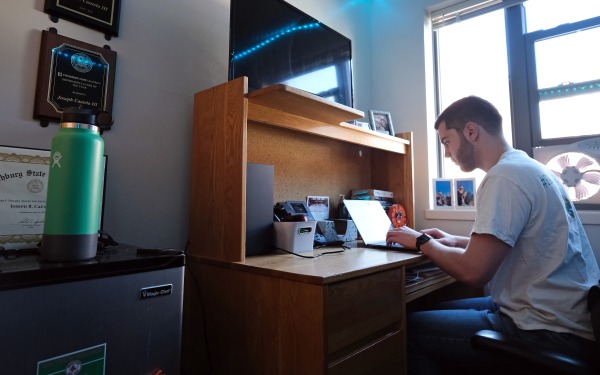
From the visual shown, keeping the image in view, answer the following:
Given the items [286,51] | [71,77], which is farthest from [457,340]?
[71,77]

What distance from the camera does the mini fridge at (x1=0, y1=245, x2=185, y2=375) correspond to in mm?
499

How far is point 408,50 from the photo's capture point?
228 cm

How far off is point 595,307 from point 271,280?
0.82 meters

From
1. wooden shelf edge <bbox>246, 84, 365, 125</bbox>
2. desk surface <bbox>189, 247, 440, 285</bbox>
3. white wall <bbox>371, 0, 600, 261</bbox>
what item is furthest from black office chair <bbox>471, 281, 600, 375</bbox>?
white wall <bbox>371, 0, 600, 261</bbox>

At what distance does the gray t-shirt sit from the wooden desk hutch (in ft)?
0.98

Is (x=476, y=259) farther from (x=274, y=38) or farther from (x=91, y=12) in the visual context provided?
(x=91, y=12)

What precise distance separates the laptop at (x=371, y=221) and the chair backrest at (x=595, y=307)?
2.04 ft

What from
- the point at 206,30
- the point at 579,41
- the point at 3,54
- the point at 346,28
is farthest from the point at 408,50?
the point at 3,54

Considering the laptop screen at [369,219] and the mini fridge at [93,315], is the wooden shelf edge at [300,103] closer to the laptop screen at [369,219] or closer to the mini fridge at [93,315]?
the laptop screen at [369,219]

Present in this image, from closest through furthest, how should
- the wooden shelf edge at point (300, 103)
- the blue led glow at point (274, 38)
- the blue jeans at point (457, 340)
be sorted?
the blue jeans at point (457, 340) → the wooden shelf edge at point (300, 103) → the blue led glow at point (274, 38)

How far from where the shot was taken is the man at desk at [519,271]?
964 mm

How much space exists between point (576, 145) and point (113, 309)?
7.03 ft

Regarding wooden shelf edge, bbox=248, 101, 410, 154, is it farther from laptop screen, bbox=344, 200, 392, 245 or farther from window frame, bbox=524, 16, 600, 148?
window frame, bbox=524, 16, 600, 148

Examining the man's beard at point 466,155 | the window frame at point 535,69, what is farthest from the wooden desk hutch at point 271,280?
the window frame at point 535,69
